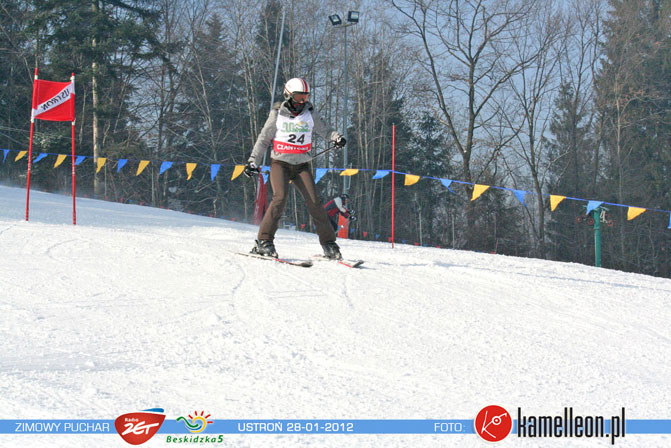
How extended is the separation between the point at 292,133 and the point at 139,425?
171 inches

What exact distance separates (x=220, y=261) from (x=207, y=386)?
11.5 ft

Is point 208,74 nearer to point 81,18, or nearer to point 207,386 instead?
point 81,18

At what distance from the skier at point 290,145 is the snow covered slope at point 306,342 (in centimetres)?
78

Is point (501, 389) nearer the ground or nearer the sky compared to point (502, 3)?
nearer the ground

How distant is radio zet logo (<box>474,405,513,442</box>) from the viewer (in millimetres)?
2314

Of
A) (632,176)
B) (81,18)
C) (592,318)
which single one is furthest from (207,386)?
(632,176)

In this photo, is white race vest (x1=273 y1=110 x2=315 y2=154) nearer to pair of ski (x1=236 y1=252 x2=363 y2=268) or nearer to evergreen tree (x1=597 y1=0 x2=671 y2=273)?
pair of ski (x1=236 y1=252 x2=363 y2=268)

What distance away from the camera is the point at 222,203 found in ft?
93.6

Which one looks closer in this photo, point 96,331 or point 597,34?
point 96,331

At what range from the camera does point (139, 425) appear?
7.28 feet

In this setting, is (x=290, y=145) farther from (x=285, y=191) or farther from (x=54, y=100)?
(x=54, y=100)

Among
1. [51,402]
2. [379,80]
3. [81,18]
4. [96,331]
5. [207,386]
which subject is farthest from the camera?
[379,80]

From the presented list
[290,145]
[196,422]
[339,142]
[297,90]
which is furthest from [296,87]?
[196,422]

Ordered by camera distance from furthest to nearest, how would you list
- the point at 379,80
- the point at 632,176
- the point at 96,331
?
the point at 379,80 < the point at 632,176 < the point at 96,331
